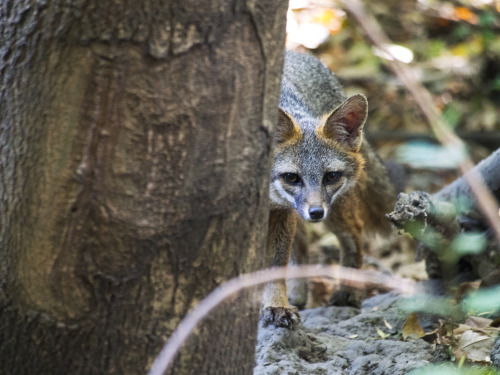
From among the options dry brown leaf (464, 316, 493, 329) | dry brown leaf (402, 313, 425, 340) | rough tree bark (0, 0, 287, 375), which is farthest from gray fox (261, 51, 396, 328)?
rough tree bark (0, 0, 287, 375)

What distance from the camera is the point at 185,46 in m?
1.82

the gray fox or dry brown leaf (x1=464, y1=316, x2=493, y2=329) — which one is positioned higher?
the gray fox

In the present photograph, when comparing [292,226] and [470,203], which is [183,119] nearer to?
[292,226]

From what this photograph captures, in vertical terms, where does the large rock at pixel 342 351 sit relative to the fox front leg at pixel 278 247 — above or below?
below

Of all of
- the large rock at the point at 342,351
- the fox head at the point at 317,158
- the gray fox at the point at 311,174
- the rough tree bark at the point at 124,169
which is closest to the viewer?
the rough tree bark at the point at 124,169

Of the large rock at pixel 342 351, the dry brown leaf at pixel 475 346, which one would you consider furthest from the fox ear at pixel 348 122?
the dry brown leaf at pixel 475 346

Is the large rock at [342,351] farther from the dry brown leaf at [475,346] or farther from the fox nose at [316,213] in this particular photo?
the fox nose at [316,213]

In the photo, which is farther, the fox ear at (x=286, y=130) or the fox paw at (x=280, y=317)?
the fox ear at (x=286, y=130)

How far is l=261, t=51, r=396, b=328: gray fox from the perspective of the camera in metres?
3.96

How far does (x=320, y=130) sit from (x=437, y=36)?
22.4ft

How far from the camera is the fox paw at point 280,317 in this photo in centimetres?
354

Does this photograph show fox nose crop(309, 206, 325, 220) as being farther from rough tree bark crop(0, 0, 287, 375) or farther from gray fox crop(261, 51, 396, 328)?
rough tree bark crop(0, 0, 287, 375)

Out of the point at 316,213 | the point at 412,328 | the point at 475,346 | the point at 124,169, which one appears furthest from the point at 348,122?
the point at 124,169

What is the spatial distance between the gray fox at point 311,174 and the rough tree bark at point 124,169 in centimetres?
173
